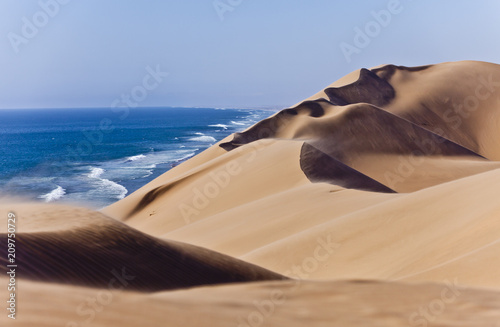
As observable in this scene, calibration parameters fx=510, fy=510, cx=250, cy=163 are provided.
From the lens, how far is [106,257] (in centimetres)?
510

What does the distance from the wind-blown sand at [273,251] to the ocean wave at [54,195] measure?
11.4 m

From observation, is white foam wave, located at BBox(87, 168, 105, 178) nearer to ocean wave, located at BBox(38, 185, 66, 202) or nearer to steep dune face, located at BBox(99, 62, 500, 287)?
ocean wave, located at BBox(38, 185, 66, 202)

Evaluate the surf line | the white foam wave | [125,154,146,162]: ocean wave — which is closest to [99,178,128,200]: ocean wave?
the white foam wave

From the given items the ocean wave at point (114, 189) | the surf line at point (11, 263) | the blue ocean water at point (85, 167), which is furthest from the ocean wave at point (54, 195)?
the surf line at point (11, 263)

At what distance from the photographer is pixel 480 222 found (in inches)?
331

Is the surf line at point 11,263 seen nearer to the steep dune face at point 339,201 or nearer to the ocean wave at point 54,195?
the steep dune face at point 339,201

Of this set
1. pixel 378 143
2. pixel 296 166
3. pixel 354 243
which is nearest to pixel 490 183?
pixel 354 243

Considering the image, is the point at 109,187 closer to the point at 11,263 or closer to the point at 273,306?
the point at 11,263

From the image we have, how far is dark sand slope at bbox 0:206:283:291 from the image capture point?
455 cm

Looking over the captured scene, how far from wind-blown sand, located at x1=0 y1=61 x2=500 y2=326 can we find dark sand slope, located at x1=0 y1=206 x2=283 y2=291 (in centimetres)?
2

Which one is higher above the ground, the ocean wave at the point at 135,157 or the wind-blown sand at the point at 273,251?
the ocean wave at the point at 135,157

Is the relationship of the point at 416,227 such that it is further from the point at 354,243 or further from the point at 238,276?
the point at 238,276

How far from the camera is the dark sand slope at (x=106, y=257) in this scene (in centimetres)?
455

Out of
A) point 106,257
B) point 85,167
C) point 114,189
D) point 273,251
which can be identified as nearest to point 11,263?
point 106,257
